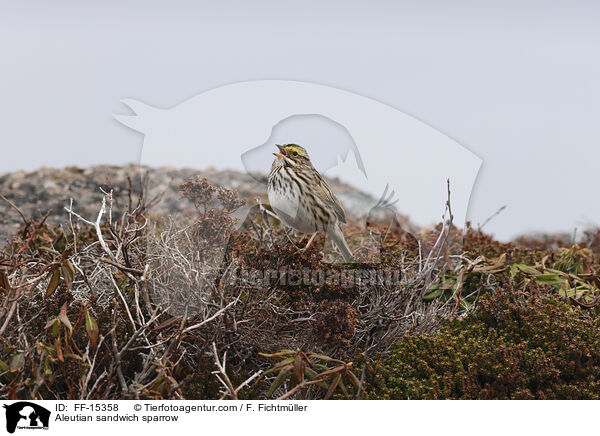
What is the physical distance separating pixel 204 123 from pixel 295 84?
577 millimetres


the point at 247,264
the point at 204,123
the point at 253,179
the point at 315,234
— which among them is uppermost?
the point at 204,123

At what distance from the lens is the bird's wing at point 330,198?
326 cm

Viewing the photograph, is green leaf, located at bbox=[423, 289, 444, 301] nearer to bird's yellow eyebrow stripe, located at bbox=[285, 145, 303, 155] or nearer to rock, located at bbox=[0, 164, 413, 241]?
rock, located at bbox=[0, 164, 413, 241]

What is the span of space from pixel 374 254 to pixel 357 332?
1.93ft

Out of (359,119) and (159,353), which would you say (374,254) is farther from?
(159,353)

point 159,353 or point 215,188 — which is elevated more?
point 215,188

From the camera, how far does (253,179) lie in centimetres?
333

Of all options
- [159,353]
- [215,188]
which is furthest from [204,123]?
[159,353]

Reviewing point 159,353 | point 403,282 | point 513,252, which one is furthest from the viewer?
point 513,252

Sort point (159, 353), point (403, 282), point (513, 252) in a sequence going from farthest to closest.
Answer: point (513, 252) < point (403, 282) < point (159, 353)

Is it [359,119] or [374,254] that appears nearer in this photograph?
[359,119]

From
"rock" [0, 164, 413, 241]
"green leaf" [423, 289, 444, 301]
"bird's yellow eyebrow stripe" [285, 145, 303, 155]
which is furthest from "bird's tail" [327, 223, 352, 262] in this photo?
"green leaf" [423, 289, 444, 301]
